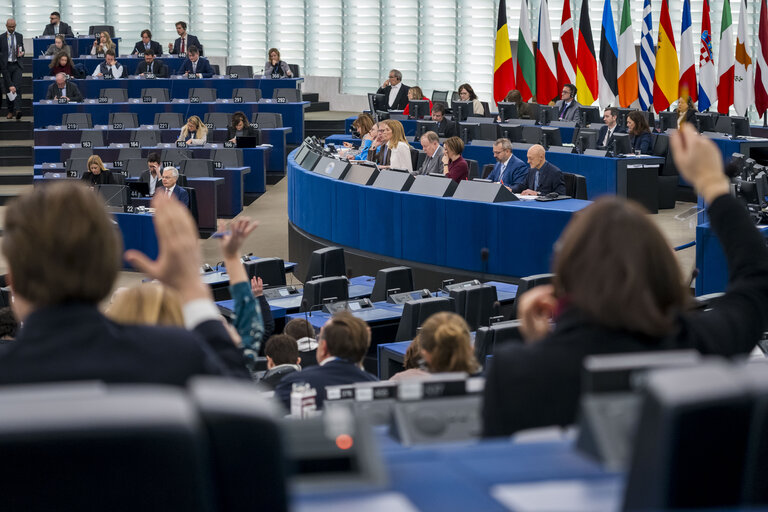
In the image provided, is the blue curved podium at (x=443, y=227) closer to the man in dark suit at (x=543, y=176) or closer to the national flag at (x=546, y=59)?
the man in dark suit at (x=543, y=176)

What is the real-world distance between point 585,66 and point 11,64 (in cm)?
971

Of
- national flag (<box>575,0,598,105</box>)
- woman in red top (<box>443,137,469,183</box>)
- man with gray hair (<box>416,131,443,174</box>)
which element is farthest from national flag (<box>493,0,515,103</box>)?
woman in red top (<box>443,137,469,183</box>)

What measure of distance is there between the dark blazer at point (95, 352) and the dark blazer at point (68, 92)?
1604 centimetres

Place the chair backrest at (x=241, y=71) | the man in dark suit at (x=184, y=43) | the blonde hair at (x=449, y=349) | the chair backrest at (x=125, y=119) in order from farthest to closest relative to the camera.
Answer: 1. the man in dark suit at (x=184, y=43)
2. the chair backrest at (x=241, y=71)
3. the chair backrest at (x=125, y=119)
4. the blonde hair at (x=449, y=349)

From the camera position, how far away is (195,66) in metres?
18.4

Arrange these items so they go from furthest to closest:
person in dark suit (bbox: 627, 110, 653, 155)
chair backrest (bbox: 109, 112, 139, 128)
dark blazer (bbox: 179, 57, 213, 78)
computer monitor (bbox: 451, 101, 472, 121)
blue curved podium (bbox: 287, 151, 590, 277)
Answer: dark blazer (bbox: 179, 57, 213, 78) < chair backrest (bbox: 109, 112, 139, 128) < computer monitor (bbox: 451, 101, 472, 121) < person in dark suit (bbox: 627, 110, 653, 155) < blue curved podium (bbox: 287, 151, 590, 277)

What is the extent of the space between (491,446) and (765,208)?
7839mm

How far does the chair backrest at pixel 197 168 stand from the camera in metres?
13.4

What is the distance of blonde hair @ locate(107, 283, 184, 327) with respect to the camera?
1.99 m

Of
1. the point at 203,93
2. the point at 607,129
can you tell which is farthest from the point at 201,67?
the point at 607,129

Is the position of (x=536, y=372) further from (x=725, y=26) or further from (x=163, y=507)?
(x=725, y=26)

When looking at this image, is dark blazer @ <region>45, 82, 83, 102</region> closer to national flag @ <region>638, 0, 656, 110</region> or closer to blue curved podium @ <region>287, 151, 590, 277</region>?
blue curved podium @ <region>287, 151, 590, 277</region>

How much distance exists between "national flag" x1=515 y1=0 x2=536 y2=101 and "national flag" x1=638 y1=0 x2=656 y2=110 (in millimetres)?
1666

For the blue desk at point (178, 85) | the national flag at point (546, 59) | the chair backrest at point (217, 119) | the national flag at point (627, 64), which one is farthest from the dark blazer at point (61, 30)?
the national flag at point (627, 64)
